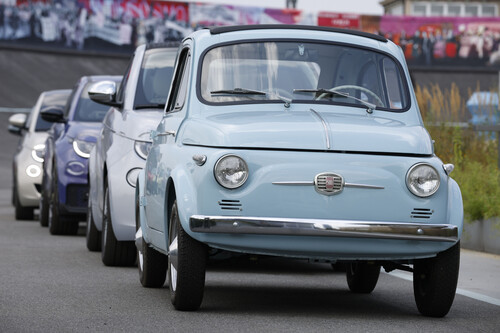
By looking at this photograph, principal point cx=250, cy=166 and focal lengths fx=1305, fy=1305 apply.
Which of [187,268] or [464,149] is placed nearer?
[187,268]

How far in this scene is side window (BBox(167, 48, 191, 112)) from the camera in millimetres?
8883

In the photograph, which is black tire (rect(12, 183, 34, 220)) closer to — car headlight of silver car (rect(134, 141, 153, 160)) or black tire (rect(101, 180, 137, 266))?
black tire (rect(101, 180, 137, 266))

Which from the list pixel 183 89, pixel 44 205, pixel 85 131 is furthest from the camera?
pixel 44 205

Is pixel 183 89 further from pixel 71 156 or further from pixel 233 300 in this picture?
pixel 71 156

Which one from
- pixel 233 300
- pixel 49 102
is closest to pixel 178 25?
pixel 49 102

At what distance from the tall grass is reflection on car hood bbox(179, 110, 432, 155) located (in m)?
6.20

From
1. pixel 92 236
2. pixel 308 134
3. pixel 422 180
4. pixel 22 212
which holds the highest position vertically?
pixel 308 134

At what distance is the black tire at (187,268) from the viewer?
24.7 feet

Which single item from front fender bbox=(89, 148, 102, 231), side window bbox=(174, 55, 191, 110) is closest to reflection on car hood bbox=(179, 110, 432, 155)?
side window bbox=(174, 55, 191, 110)

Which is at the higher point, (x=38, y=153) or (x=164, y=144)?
(x=164, y=144)

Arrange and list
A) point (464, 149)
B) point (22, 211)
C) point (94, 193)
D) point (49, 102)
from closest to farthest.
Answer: point (94, 193)
point (464, 149)
point (22, 211)
point (49, 102)

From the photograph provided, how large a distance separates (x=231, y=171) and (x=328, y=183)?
0.56 meters

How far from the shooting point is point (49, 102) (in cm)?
1941

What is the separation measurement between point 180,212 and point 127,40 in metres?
46.5
